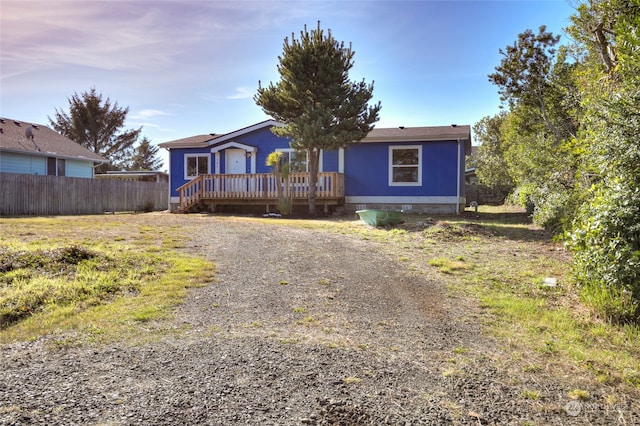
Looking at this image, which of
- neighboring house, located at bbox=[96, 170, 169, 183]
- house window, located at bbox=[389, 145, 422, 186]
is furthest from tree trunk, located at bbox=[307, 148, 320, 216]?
neighboring house, located at bbox=[96, 170, 169, 183]

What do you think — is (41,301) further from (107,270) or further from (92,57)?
(92,57)

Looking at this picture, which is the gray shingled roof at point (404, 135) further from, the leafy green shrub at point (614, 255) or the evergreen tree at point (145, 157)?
the evergreen tree at point (145, 157)

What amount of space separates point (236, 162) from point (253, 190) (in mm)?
2512

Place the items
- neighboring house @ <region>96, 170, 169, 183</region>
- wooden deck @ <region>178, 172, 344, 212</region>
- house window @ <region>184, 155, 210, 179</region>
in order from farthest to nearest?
neighboring house @ <region>96, 170, 169, 183</region> → house window @ <region>184, 155, 210, 179</region> → wooden deck @ <region>178, 172, 344, 212</region>

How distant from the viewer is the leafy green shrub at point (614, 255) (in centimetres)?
410

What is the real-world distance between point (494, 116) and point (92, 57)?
2625 cm

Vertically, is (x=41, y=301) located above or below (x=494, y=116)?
below

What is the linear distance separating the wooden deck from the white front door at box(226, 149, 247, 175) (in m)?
1.49

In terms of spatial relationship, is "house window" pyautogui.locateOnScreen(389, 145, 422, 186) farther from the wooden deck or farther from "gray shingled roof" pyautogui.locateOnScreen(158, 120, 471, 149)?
the wooden deck

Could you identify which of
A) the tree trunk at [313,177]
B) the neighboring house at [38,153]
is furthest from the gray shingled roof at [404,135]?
the neighboring house at [38,153]

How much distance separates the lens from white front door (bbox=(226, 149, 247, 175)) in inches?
725

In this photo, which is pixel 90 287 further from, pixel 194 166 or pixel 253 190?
pixel 194 166

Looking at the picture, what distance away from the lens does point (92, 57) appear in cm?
1204

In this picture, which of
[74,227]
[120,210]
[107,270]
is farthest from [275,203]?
[107,270]
